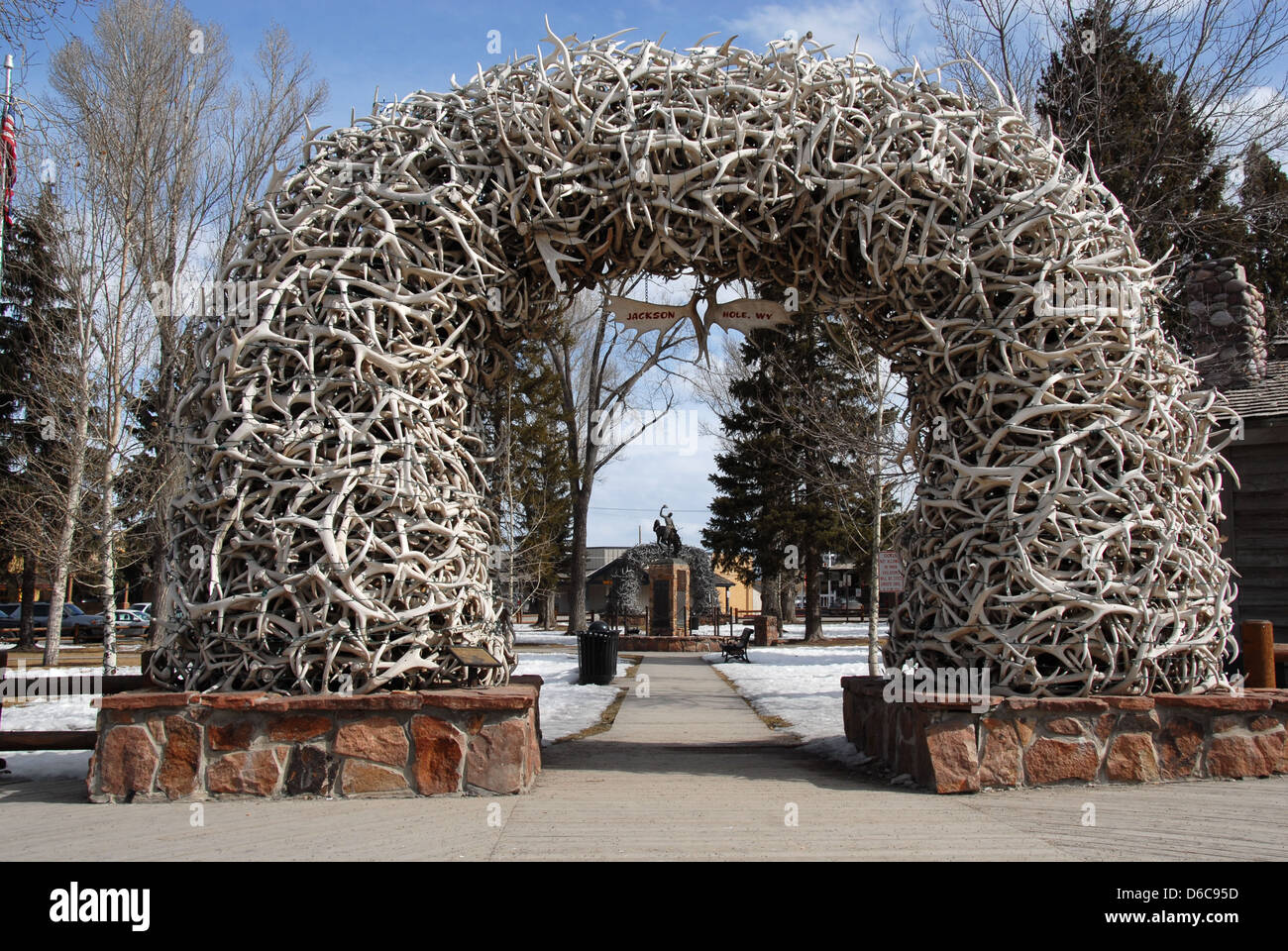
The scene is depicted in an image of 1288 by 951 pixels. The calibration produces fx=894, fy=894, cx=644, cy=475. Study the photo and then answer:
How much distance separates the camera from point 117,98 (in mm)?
14016

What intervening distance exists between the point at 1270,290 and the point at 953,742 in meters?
21.1

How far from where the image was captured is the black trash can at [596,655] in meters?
14.7

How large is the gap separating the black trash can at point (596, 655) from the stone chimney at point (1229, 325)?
10.4m

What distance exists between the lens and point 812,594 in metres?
29.5

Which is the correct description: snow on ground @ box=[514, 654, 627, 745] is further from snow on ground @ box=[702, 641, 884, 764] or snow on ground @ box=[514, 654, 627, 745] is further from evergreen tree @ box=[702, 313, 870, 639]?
evergreen tree @ box=[702, 313, 870, 639]

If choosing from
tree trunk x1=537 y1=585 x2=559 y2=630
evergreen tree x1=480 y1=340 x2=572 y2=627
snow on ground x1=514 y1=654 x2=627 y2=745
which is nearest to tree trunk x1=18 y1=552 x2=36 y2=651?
evergreen tree x1=480 y1=340 x2=572 y2=627

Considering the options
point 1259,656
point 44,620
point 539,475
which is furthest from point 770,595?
point 1259,656

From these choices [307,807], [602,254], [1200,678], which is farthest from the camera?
[602,254]

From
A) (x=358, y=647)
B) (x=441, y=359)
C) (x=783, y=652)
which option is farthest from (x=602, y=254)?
(x=783, y=652)

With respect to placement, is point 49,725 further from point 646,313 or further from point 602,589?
point 602,589

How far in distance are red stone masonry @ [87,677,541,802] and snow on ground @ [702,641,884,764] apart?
309 centimetres

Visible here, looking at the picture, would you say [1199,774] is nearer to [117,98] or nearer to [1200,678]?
[1200,678]

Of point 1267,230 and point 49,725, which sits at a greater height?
point 1267,230

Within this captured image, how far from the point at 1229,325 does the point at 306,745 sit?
14.7m
